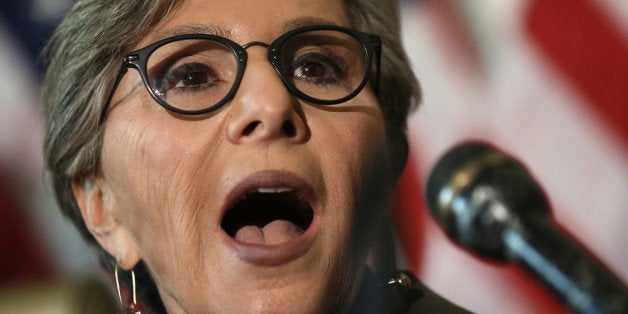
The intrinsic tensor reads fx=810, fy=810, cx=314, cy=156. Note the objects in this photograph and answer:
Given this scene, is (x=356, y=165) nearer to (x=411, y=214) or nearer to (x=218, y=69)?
(x=218, y=69)

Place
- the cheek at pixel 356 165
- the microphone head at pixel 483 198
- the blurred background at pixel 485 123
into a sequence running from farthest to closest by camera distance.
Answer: the blurred background at pixel 485 123
the cheek at pixel 356 165
the microphone head at pixel 483 198

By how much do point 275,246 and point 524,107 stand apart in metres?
0.72

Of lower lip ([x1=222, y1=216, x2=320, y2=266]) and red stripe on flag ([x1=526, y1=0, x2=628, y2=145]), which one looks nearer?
lower lip ([x1=222, y1=216, x2=320, y2=266])

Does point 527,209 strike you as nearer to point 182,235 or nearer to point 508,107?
point 182,235

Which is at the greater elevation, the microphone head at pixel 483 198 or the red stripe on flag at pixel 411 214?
the microphone head at pixel 483 198

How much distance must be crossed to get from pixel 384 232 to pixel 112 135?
1.37 ft

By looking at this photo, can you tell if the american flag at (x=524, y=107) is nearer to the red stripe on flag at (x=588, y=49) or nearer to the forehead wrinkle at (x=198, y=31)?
the red stripe on flag at (x=588, y=49)

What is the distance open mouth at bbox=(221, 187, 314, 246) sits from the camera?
3.03 ft

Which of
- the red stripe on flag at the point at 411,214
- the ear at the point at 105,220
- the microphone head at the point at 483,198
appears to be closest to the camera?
the microphone head at the point at 483,198

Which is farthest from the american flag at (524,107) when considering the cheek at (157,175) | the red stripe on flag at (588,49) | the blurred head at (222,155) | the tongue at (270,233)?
the cheek at (157,175)

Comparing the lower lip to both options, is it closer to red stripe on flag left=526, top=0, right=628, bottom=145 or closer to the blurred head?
the blurred head

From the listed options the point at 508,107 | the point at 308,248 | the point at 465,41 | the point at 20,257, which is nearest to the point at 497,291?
the point at 508,107

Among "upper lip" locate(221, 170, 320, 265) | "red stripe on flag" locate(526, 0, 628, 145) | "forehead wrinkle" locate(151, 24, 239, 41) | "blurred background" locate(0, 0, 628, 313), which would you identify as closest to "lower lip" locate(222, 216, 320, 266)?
"upper lip" locate(221, 170, 320, 265)

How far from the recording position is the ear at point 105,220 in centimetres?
99
